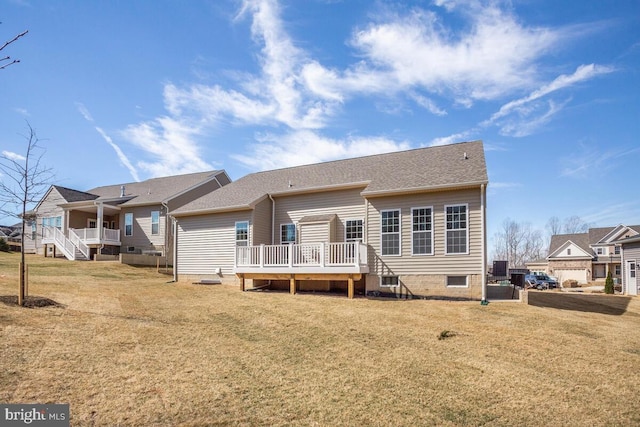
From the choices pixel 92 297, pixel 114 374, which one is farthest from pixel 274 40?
pixel 114 374

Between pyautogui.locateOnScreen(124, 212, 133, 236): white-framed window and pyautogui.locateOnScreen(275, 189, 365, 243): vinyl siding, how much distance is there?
1477cm

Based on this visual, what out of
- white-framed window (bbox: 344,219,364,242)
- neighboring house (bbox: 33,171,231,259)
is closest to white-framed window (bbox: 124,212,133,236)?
neighboring house (bbox: 33,171,231,259)

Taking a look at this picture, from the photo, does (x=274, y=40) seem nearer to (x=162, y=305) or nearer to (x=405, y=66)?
(x=405, y=66)

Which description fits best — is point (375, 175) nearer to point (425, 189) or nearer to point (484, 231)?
point (425, 189)

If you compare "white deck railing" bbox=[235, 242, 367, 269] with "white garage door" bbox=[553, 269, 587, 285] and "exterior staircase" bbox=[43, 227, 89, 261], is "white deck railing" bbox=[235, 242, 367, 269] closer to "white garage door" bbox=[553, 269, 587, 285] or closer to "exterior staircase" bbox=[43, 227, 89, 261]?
"exterior staircase" bbox=[43, 227, 89, 261]

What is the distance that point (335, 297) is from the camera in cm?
1487

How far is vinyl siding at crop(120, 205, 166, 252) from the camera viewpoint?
26531 mm

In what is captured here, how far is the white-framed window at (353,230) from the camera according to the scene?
1639cm

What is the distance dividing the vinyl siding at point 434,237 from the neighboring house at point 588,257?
40418mm

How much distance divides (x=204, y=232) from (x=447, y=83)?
520 inches

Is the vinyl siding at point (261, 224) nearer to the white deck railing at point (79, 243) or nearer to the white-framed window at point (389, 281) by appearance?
the white-framed window at point (389, 281)

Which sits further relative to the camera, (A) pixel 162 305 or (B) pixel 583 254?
(B) pixel 583 254

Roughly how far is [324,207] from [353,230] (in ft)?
5.81

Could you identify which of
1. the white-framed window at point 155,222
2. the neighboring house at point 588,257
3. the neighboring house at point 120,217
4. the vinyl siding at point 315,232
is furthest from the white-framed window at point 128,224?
the neighboring house at point 588,257
